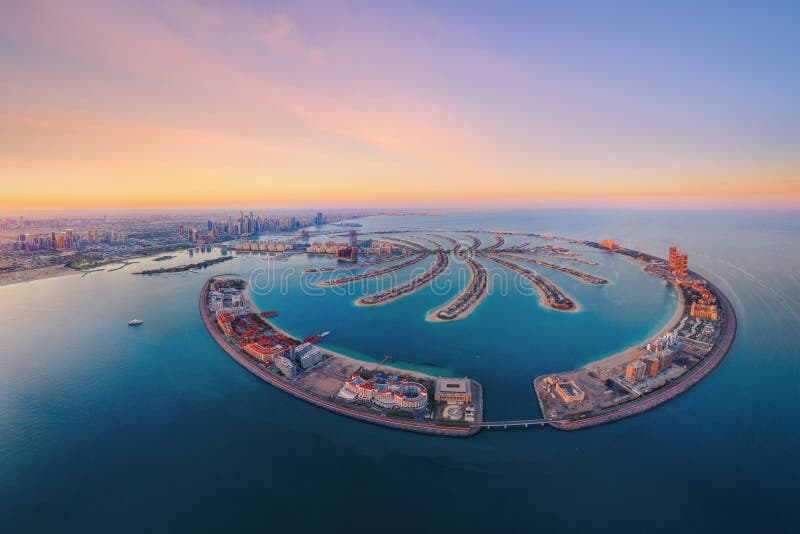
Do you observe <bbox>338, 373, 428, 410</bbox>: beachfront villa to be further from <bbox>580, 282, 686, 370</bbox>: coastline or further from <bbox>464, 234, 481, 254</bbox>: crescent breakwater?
<bbox>464, 234, 481, 254</bbox>: crescent breakwater

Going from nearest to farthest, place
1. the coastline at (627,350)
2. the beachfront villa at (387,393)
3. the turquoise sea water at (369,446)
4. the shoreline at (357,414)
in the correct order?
1. the turquoise sea water at (369,446)
2. the shoreline at (357,414)
3. the beachfront villa at (387,393)
4. the coastline at (627,350)

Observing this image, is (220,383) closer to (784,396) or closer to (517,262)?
(784,396)

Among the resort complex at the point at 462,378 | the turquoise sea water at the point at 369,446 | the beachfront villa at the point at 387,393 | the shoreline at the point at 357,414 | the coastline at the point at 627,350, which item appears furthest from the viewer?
the coastline at the point at 627,350

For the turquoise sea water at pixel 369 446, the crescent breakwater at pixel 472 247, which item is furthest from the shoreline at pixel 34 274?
the crescent breakwater at pixel 472 247

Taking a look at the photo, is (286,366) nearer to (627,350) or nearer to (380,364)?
(380,364)

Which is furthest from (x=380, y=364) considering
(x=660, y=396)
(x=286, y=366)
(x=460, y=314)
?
(x=660, y=396)

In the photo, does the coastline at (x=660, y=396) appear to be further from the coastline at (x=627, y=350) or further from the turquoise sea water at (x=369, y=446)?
the coastline at (x=627, y=350)

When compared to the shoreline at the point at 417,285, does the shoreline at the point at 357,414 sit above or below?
below

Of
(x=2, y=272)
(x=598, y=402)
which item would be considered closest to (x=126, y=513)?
(x=598, y=402)
